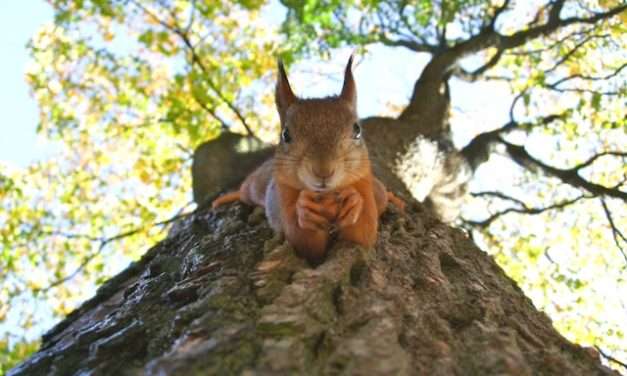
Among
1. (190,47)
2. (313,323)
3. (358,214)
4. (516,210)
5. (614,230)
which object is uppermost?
(190,47)

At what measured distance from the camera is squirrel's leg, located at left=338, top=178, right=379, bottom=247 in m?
1.92

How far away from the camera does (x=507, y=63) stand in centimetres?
682

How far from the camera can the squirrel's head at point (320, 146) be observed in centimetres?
185

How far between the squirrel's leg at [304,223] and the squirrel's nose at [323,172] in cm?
12

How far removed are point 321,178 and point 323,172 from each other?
3 cm

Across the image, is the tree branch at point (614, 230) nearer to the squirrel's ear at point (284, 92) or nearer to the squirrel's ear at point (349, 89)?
the squirrel's ear at point (349, 89)

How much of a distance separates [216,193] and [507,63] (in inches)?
183

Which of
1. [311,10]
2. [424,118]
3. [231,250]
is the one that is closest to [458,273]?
[231,250]

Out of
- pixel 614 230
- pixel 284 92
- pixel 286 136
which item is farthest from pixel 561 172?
pixel 286 136

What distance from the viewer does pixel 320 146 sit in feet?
6.25

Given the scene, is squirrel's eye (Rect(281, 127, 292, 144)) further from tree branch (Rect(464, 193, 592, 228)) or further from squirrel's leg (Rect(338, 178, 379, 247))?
tree branch (Rect(464, 193, 592, 228))

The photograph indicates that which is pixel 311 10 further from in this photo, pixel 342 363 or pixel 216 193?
pixel 342 363

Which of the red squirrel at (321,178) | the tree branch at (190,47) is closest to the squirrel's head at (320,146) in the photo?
the red squirrel at (321,178)

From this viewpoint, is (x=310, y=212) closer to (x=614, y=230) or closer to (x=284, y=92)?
(x=284, y=92)
